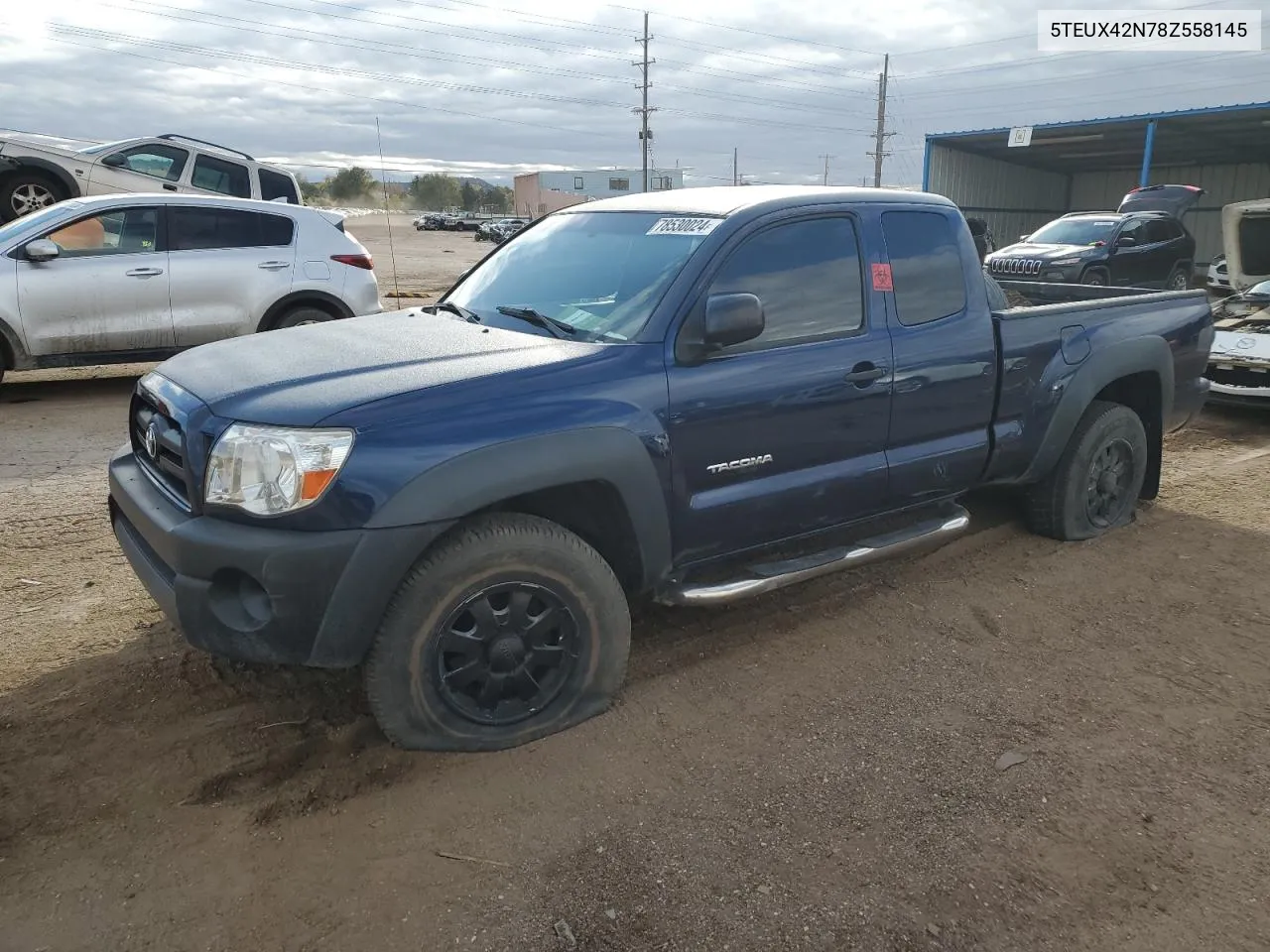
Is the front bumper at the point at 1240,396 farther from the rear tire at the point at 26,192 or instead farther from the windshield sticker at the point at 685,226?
the rear tire at the point at 26,192

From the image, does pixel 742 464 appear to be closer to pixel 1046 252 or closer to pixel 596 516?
pixel 596 516

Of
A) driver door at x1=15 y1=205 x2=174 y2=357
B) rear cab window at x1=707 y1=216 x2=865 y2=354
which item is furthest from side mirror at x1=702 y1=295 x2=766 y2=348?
driver door at x1=15 y1=205 x2=174 y2=357

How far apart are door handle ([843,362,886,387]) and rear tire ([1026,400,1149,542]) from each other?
1.62m

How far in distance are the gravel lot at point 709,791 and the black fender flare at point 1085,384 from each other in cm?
71

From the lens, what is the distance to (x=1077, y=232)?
15.9 metres

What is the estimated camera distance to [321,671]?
3520 millimetres

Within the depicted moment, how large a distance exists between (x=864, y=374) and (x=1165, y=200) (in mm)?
17851

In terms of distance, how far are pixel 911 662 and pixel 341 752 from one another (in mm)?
2129

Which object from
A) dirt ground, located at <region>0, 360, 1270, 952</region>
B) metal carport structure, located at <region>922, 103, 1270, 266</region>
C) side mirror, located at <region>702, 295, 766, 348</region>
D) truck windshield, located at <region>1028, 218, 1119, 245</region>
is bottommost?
dirt ground, located at <region>0, 360, 1270, 952</region>

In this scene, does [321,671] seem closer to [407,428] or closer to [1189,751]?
[407,428]

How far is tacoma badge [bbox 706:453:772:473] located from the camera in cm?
334

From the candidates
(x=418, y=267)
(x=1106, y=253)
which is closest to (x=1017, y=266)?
(x=1106, y=253)

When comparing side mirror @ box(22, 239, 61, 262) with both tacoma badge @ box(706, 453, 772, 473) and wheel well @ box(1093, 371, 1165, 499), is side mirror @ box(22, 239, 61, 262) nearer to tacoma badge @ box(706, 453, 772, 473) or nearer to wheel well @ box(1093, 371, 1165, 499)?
tacoma badge @ box(706, 453, 772, 473)

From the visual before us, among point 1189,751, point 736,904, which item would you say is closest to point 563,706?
point 736,904
